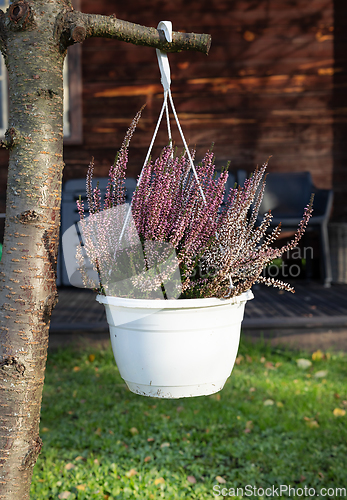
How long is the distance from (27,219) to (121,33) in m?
0.55

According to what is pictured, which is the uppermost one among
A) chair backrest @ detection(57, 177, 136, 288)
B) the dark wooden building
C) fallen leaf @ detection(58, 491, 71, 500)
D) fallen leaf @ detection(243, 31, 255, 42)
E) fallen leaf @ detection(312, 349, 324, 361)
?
fallen leaf @ detection(243, 31, 255, 42)

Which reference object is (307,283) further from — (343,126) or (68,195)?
(68,195)

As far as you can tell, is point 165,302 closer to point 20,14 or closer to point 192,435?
point 20,14

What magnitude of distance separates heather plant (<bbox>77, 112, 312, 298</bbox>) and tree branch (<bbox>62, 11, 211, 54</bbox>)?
25 centimetres

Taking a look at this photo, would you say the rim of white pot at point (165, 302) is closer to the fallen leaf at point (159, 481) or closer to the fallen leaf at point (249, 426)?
the fallen leaf at point (159, 481)

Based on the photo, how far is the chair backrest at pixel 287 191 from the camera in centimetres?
567

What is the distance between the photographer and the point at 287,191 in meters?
5.71

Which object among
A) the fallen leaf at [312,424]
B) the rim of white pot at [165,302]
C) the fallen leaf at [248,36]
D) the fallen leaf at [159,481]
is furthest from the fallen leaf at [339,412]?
the fallen leaf at [248,36]

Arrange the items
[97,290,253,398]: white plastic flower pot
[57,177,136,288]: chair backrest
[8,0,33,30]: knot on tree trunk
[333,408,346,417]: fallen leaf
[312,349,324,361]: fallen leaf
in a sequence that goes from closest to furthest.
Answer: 1. [8,0,33,30]: knot on tree trunk
2. [97,290,253,398]: white plastic flower pot
3. [333,408,346,417]: fallen leaf
4. [312,349,324,361]: fallen leaf
5. [57,177,136,288]: chair backrest

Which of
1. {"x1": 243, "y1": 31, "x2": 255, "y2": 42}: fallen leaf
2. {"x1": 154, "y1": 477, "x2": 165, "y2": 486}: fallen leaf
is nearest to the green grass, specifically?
{"x1": 154, "y1": 477, "x2": 165, "y2": 486}: fallen leaf

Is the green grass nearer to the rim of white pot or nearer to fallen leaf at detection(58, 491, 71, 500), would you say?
fallen leaf at detection(58, 491, 71, 500)

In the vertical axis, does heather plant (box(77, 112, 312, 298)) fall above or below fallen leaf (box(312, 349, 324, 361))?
above

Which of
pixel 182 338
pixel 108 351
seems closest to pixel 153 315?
pixel 182 338

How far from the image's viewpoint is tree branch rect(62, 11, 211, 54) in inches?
44.1
